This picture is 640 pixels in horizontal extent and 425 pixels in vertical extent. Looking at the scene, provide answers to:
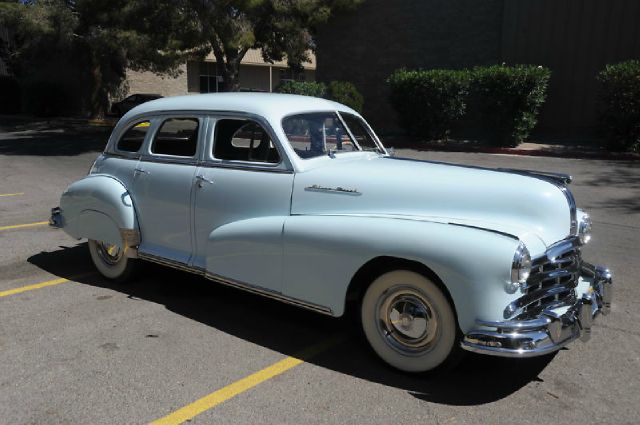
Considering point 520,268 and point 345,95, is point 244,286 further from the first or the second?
point 345,95

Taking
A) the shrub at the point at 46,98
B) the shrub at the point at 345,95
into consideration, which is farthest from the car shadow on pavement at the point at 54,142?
the shrub at the point at 345,95

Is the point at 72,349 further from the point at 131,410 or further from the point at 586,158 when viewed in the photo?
the point at 586,158

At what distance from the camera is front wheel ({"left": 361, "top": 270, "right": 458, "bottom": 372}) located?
138 inches

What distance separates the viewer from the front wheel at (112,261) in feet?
17.9

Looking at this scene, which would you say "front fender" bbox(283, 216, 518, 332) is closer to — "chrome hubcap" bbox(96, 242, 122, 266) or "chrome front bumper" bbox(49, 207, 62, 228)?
"chrome hubcap" bbox(96, 242, 122, 266)

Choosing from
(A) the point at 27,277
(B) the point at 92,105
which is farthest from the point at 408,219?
(B) the point at 92,105

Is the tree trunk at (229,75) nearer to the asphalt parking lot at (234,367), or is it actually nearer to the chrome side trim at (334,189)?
the asphalt parking lot at (234,367)

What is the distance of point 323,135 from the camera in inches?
186

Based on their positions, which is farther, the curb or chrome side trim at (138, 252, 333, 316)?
the curb

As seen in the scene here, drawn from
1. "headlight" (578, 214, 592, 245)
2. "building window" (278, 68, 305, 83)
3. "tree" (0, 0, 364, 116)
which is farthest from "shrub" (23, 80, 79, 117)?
"headlight" (578, 214, 592, 245)

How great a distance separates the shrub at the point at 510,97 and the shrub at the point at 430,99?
598mm

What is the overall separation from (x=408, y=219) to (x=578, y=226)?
119 centimetres

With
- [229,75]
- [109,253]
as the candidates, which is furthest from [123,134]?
[229,75]

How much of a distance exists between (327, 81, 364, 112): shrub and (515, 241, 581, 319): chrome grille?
16.3m
